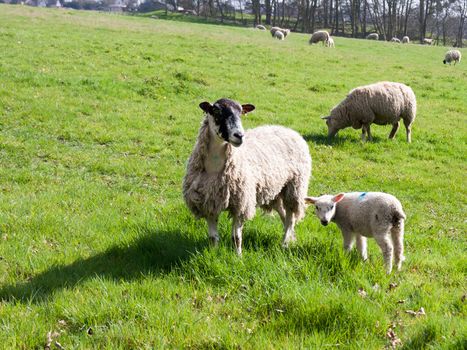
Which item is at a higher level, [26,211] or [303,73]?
[303,73]

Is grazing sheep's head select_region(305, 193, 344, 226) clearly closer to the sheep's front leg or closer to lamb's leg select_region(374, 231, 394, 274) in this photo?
lamb's leg select_region(374, 231, 394, 274)

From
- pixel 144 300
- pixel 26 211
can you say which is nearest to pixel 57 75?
pixel 26 211

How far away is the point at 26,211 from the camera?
624 centimetres

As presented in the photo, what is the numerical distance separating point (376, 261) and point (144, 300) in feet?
8.21

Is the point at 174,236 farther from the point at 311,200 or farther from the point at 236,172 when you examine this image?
the point at 311,200

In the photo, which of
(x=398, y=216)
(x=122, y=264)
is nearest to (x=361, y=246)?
(x=398, y=216)

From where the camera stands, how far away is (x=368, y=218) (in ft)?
16.7

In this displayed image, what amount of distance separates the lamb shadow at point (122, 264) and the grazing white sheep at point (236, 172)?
1.29 feet

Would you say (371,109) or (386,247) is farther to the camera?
(371,109)

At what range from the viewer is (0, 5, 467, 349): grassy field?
3.70 meters

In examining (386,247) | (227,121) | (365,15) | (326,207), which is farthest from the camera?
(365,15)

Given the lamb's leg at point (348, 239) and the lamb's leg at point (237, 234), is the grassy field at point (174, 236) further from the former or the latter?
the lamb's leg at point (348, 239)

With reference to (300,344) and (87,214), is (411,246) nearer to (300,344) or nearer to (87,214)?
(300,344)

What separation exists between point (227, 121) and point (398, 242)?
225 centimetres
